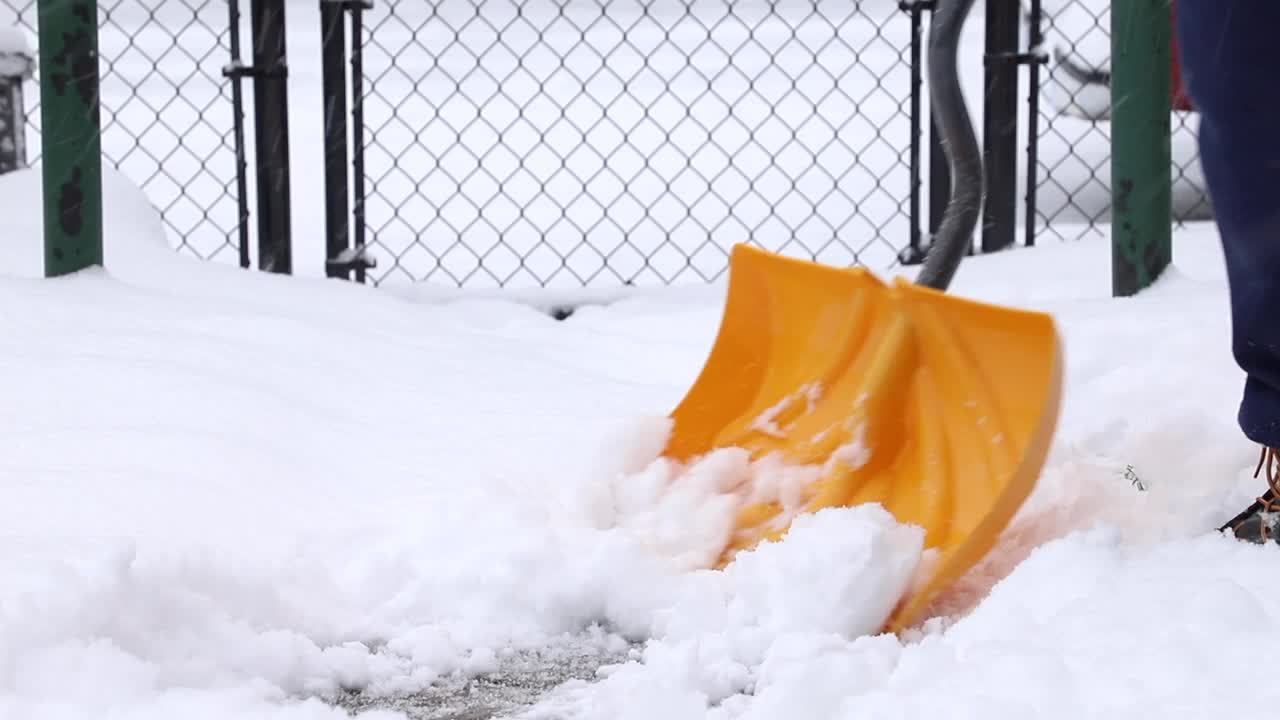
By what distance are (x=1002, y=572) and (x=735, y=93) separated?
19.6ft

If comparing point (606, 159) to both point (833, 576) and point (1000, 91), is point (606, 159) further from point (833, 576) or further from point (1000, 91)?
point (833, 576)

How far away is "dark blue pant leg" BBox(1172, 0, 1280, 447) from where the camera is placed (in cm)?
115

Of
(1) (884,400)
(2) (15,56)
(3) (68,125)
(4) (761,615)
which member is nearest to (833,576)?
(4) (761,615)

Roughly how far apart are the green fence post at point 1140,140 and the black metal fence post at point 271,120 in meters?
1.64

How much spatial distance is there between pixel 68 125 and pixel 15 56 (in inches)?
40.2

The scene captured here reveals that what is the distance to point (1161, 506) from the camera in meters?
1.37

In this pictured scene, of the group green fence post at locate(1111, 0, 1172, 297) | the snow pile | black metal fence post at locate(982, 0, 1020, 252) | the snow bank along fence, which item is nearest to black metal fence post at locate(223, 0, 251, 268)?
the snow bank along fence

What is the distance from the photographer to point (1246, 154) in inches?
46.0

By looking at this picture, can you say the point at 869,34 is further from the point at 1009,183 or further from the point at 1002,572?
the point at 1002,572

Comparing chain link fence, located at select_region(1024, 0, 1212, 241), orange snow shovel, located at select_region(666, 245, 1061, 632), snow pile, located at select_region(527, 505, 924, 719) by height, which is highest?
chain link fence, located at select_region(1024, 0, 1212, 241)

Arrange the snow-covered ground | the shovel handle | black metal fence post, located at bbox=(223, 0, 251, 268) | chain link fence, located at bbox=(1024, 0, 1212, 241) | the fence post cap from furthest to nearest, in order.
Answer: chain link fence, located at bbox=(1024, 0, 1212, 241)
the fence post cap
black metal fence post, located at bbox=(223, 0, 251, 268)
the shovel handle
the snow-covered ground

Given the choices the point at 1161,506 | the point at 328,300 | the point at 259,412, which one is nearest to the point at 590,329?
the point at 328,300

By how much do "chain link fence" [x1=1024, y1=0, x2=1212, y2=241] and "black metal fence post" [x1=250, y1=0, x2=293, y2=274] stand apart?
6.39 ft

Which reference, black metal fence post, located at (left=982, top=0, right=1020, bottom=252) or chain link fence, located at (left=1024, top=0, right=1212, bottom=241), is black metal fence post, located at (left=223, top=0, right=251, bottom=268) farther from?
chain link fence, located at (left=1024, top=0, right=1212, bottom=241)
